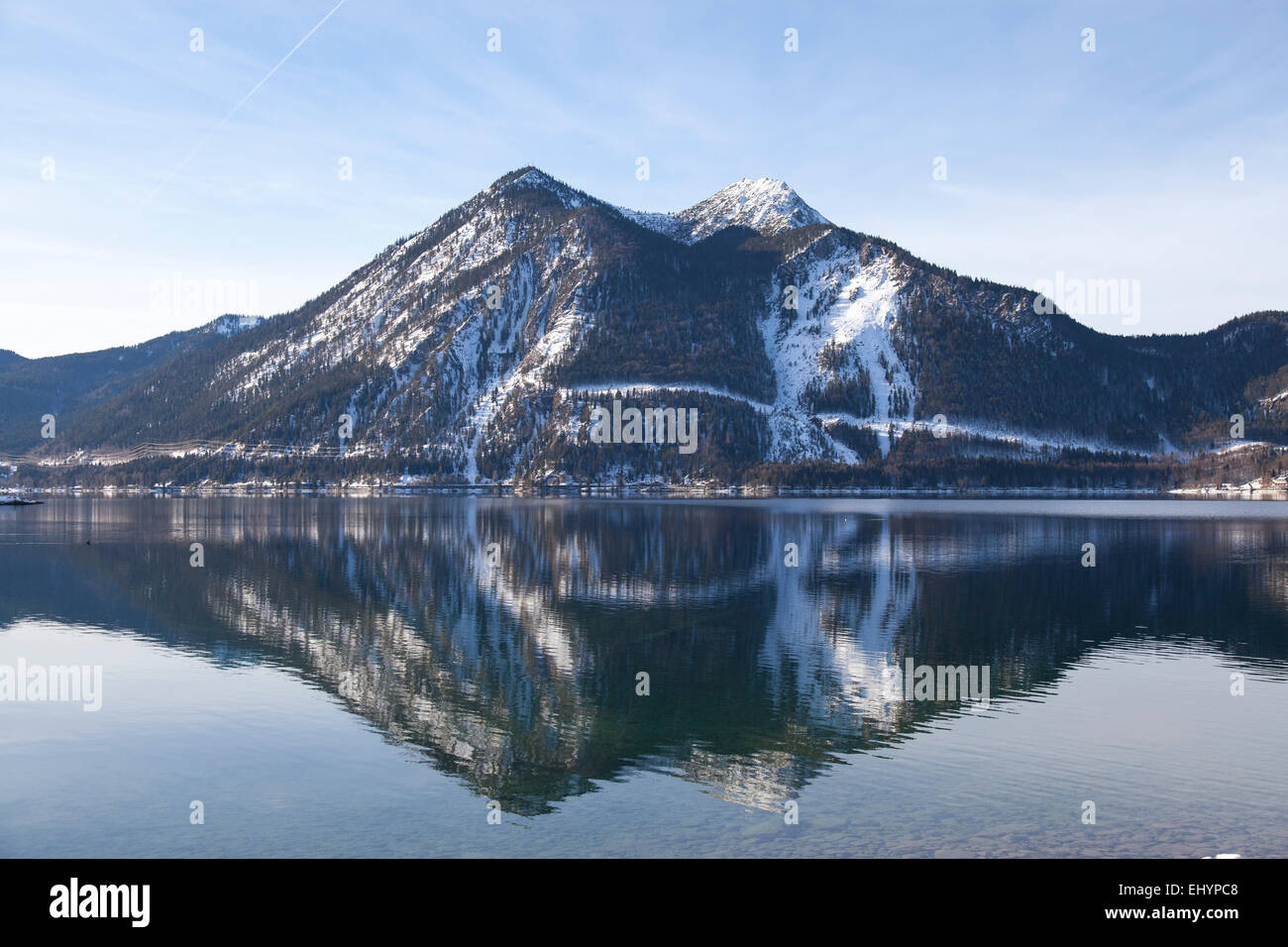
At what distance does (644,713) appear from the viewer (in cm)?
4403

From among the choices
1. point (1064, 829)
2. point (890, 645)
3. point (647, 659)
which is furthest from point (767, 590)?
point (1064, 829)

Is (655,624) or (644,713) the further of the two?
(655,624)

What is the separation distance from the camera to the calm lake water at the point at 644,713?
3042 cm

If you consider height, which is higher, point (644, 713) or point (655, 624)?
point (655, 624)

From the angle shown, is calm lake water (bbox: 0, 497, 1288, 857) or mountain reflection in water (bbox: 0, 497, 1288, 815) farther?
mountain reflection in water (bbox: 0, 497, 1288, 815)

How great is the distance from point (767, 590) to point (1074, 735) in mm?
42811

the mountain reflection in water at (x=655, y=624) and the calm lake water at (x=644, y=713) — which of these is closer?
the calm lake water at (x=644, y=713)

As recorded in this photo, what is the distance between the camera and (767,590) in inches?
3265

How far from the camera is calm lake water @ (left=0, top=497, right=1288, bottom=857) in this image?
3042 cm
